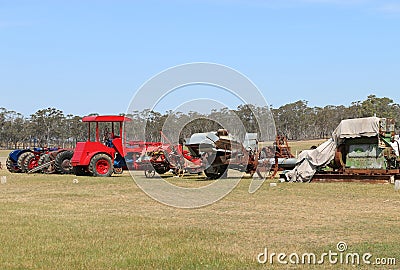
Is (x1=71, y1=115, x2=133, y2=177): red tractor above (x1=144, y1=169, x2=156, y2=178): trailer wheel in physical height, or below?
above

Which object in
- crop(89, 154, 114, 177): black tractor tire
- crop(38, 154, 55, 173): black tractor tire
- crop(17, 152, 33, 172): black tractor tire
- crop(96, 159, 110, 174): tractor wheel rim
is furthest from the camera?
crop(17, 152, 33, 172): black tractor tire

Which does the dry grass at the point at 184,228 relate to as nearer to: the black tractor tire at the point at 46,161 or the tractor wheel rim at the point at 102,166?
the tractor wheel rim at the point at 102,166

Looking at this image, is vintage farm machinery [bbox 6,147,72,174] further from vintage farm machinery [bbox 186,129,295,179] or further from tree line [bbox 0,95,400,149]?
tree line [bbox 0,95,400,149]

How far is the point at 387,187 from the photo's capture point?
67.4ft

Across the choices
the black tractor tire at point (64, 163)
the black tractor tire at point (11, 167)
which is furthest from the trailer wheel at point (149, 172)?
the black tractor tire at point (11, 167)

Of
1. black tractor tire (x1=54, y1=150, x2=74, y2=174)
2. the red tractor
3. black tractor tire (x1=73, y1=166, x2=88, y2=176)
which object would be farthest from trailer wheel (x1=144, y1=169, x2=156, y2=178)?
black tractor tire (x1=54, y1=150, x2=74, y2=174)

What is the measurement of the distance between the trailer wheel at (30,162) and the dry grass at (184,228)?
13.6m

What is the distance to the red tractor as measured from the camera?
27.5 m

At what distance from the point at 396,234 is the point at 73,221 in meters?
6.07

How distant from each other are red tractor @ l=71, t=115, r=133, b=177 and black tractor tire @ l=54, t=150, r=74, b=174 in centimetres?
159

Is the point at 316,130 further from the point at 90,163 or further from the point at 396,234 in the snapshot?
the point at 396,234

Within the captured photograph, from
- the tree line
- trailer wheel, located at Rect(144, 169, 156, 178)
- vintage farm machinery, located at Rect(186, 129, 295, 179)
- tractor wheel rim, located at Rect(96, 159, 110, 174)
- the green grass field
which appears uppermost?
the tree line

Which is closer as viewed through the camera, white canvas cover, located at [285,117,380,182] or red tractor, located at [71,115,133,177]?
white canvas cover, located at [285,117,380,182]

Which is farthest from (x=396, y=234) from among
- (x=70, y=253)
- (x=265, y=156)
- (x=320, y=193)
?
(x=265, y=156)
